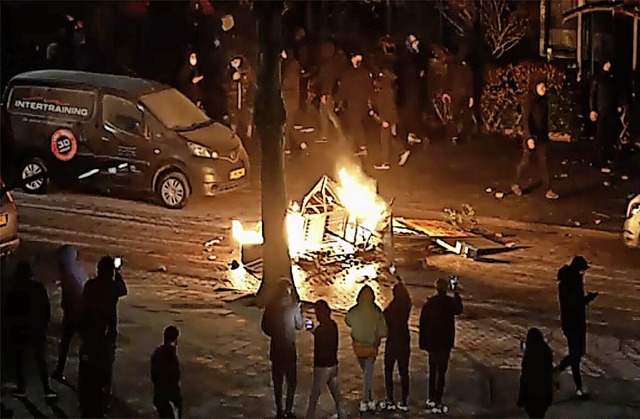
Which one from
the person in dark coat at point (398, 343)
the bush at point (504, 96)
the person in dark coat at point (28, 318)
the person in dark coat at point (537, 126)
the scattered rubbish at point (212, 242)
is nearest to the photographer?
the person in dark coat at point (398, 343)

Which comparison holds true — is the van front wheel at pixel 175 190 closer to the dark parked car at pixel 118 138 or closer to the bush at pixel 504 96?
the dark parked car at pixel 118 138

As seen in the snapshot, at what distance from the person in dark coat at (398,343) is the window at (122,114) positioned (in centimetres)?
905

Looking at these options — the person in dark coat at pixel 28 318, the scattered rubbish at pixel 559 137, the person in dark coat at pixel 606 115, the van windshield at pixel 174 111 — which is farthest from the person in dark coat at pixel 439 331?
the scattered rubbish at pixel 559 137

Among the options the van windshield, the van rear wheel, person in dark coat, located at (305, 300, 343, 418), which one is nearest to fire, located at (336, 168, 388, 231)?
the van windshield

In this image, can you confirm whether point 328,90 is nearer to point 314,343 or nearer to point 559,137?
point 559,137

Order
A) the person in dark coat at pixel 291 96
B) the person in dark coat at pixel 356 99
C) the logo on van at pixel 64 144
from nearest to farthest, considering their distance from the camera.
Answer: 1. the logo on van at pixel 64 144
2. the person in dark coat at pixel 356 99
3. the person in dark coat at pixel 291 96

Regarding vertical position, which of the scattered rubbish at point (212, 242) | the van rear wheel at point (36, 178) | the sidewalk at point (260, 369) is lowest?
the sidewalk at point (260, 369)

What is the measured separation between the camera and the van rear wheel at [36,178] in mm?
20062

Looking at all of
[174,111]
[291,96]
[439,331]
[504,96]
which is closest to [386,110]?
[291,96]

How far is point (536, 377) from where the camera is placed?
33.7 ft

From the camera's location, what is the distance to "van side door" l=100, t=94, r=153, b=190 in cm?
1944

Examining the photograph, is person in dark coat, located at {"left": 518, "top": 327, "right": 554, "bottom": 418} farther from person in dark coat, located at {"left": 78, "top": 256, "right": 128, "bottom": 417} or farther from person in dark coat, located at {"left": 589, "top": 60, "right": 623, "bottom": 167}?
person in dark coat, located at {"left": 589, "top": 60, "right": 623, "bottom": 167}

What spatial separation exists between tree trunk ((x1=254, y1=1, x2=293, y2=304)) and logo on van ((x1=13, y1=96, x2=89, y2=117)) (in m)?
6.72

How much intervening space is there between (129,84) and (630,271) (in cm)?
814
